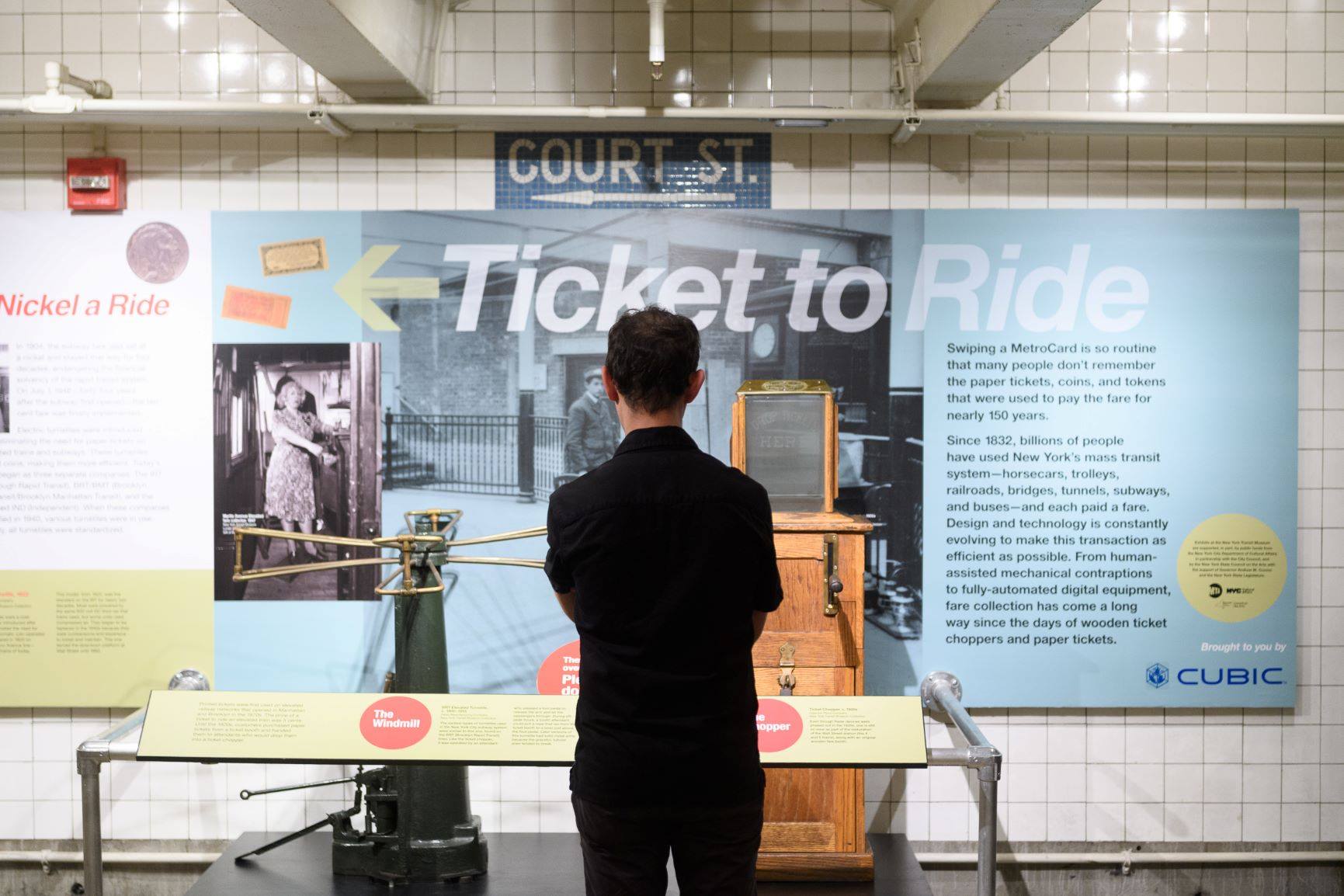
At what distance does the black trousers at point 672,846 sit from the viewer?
1741 mm

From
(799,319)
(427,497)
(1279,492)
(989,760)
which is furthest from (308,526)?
(1279,492)

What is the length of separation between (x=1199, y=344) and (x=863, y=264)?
1199 mm

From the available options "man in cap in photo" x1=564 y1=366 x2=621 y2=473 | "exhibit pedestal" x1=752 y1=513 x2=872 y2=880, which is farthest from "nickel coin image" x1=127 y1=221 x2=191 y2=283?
"exhibit pedestal" x1=752 y1=513 x2=872 y2=880

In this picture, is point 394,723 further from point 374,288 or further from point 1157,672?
point 1157,672

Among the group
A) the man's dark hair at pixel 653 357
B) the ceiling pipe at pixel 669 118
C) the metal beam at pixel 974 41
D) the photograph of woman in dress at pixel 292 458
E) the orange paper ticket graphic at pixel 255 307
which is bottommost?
the photograph of woman in dress at pixel 292 458

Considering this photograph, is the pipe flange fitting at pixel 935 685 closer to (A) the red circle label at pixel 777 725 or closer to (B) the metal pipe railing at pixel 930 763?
(B) the metal pipe railing at pixel 930 763

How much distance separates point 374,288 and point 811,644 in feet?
6.31

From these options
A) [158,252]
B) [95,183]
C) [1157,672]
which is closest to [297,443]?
[158,252]

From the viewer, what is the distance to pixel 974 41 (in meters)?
2.98

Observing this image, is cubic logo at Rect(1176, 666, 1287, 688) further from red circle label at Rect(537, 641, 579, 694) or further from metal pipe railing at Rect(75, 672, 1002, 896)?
red circle label at Rect(537, 641, 579, 694)

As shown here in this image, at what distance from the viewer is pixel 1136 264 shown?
3549mm

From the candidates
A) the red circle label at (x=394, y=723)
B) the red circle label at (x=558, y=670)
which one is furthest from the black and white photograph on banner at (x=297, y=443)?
the red circle label at (x=394, y=723)

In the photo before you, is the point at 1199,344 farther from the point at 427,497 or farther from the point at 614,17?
the point at 427,497

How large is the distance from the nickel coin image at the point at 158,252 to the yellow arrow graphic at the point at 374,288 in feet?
1.82
